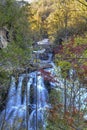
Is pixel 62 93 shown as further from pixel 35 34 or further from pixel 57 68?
pixel 35 34

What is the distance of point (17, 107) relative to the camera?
10430 mm

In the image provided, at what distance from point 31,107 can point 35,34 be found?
9.73m

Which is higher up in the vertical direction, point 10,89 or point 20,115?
point 10,89

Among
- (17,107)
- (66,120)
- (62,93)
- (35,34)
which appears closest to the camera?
(66,120)

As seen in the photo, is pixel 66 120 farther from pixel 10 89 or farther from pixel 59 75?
pixel 10 89

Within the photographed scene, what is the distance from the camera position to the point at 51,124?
6664mm

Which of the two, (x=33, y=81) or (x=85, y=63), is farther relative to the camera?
(x=33, y=81)

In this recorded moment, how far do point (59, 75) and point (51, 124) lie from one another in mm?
1528

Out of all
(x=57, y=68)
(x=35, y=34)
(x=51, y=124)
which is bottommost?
(x=35, y=34)

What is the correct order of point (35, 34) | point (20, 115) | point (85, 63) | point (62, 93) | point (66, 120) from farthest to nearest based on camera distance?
point (35, 34), point (20, 115), point (62, 93), point (85, 63), point (66, 120)

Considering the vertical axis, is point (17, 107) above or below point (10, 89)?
below

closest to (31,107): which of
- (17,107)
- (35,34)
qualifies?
(17,107)

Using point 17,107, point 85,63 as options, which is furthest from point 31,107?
point 85,63

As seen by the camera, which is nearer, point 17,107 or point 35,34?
point 17,107
